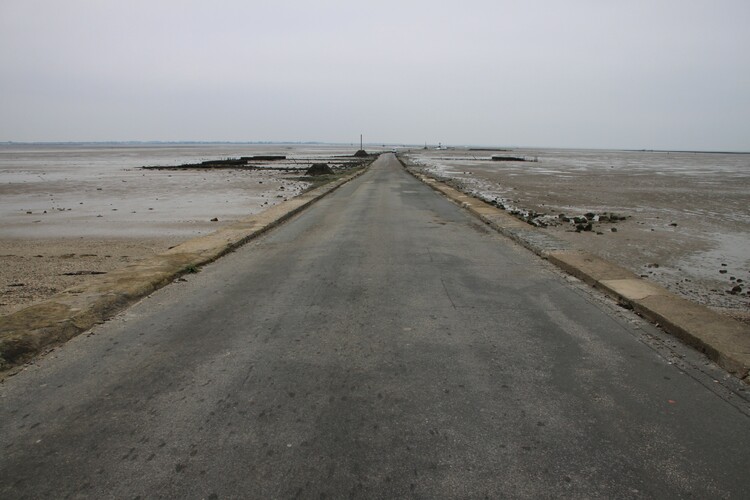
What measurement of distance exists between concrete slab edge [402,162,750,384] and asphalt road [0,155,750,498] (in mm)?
195

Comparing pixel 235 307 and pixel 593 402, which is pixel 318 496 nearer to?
pixel 593 402

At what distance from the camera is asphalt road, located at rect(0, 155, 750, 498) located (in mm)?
2811

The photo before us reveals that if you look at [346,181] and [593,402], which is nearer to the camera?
[593,402]

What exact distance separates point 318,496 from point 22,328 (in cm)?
393

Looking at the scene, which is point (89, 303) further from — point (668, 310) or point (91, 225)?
point (91, 225)

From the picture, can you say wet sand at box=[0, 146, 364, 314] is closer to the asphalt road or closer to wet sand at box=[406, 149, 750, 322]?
the asphalt road

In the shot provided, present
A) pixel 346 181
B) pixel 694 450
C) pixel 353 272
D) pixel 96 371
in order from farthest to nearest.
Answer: pixel 346 181 < pixel 353 272 < pixel 96 371 < pixel 694 450

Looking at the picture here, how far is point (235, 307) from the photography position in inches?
235

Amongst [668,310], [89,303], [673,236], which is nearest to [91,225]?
[89,303]

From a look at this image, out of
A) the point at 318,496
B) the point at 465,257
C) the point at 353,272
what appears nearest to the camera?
the point at 318,496

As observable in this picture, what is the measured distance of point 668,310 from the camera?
5621 millimetres

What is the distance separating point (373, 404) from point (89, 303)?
13.1ft

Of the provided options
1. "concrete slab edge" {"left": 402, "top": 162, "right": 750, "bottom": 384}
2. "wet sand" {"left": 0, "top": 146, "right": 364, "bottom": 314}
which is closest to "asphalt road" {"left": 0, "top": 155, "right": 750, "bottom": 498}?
"concrete slab edge" {"left": 402, "top": 162, "right": 750, "bottom": 384}

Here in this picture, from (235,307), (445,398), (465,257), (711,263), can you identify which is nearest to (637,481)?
(445,398)
